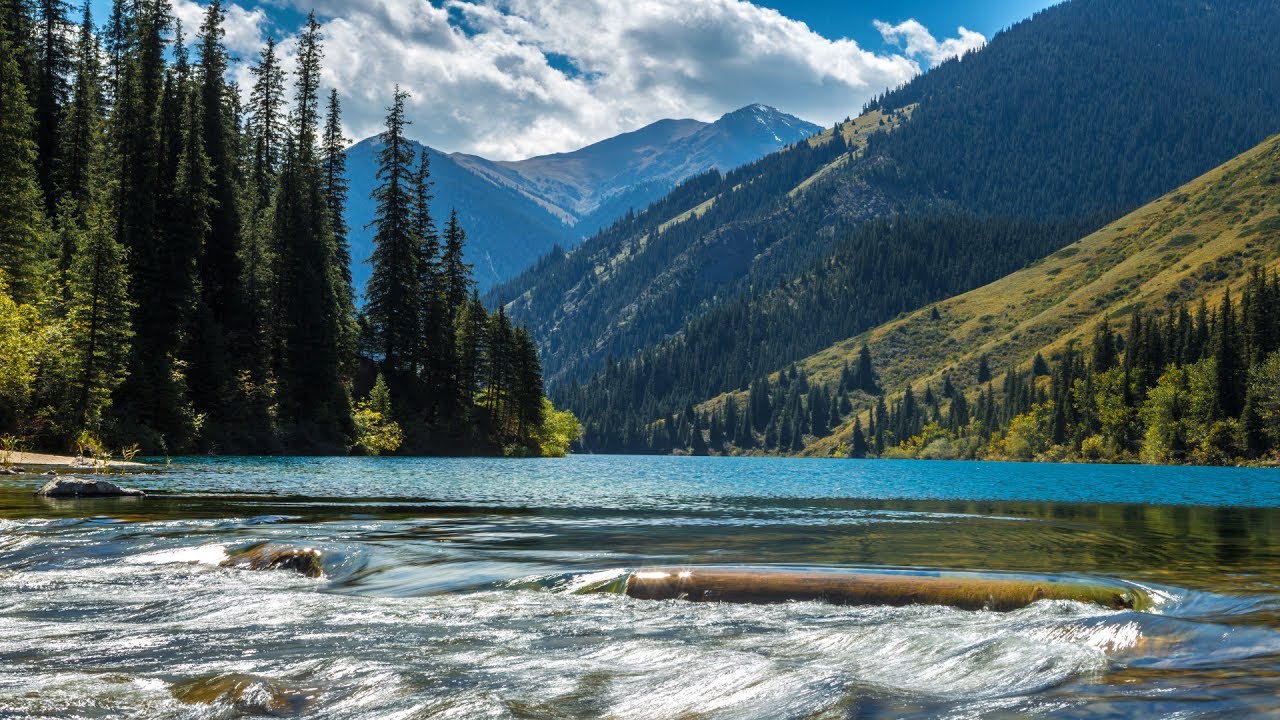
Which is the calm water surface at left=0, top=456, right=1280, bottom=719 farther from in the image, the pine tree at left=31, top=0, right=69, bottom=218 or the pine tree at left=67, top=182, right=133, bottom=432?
the pine tree at left=31, top=0, right=69, bottom=218

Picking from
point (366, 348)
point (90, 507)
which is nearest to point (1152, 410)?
point (366, 348)

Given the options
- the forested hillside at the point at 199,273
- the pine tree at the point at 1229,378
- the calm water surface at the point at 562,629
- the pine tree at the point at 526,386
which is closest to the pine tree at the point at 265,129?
the forested hillside at the point at 199,273

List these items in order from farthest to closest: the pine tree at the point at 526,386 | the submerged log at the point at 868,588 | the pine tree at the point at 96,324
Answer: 1. the pine tree at the point at 526,386
2. the pine tree at the point at 96,324
3. the submerged log at the point at 868,588

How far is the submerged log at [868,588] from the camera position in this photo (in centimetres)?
1327

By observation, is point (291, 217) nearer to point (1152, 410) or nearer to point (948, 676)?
point (948, 676)

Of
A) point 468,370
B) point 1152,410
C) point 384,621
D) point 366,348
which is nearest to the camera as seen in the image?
point 384,621

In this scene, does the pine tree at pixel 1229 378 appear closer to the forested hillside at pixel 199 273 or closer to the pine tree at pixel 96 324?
the forested hillside at pixel 199 273

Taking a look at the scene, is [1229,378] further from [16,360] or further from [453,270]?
[16,360]

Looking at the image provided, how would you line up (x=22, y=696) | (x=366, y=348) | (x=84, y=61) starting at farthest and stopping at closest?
1. (x=366, y=348)
2. (x=84, y=61)
3. (x=22, y=696)

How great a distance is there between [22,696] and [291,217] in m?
79.7

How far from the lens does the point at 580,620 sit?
12.2 metres

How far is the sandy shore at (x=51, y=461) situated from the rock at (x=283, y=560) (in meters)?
31.7

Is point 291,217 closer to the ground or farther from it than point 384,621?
farther from it

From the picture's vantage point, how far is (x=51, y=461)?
4497 centimetres
